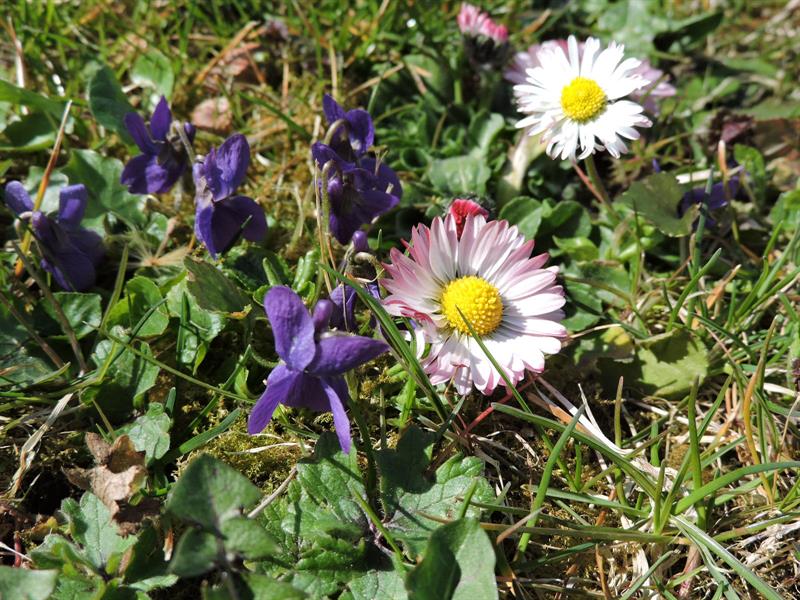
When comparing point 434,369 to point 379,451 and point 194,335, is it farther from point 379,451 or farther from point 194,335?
point 194,335

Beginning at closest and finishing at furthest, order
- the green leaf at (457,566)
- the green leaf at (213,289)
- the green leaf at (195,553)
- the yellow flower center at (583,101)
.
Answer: the green leaf at (195,553) → the green leaf at (457,566) → the green leaf at (213,289) → the yellow flower center at (583,101)

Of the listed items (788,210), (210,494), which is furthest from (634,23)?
(210,494)

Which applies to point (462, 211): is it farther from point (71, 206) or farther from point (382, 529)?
point (71, 206)

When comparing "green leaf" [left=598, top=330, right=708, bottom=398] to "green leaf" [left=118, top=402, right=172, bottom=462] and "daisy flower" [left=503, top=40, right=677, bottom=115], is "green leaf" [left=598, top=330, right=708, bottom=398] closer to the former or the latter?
"daisy flower" [left=503, top=40, right=677, bottom=115]

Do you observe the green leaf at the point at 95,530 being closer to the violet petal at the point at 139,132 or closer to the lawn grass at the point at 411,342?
the lawn grass at the point at 411,342

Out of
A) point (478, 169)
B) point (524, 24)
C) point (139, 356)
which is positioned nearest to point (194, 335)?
point (139, 356)

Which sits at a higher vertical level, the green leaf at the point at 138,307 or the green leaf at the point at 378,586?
the green leaf at the point at 138,307

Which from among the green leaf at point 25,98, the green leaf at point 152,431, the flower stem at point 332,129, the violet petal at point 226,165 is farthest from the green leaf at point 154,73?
the green leaf at point 152,431
